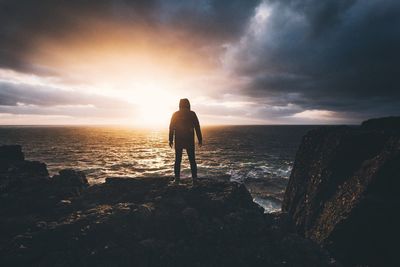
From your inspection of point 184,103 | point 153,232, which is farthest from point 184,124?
point 153,232

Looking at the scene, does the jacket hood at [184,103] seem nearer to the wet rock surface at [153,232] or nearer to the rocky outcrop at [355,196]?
the wet rock surface at [153,232]

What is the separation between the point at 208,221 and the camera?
632cm

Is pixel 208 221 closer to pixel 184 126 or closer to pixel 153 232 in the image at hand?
pixel 153 232

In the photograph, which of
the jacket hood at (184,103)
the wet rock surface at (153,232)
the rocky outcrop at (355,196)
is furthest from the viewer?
the jacket hood at (184,103)

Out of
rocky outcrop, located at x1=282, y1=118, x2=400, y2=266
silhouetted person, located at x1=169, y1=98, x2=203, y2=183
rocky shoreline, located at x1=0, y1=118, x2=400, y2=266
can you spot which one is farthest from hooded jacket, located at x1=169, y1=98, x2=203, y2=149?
rocky outcrop, located at x1=282, y1=118, x2=400, y2=266

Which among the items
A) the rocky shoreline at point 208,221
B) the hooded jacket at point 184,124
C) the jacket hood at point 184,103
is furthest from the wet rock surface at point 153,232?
the jacket hood at point 184,103

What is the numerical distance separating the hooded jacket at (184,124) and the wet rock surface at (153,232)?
168 centimetres

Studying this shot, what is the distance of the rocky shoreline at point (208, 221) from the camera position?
526 cm

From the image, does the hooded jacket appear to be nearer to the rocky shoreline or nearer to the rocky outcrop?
the rocky shoreline

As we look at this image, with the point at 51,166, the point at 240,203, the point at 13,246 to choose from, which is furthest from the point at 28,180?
the point at 51,166

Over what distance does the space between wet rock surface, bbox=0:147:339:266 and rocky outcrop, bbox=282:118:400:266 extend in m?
1.88

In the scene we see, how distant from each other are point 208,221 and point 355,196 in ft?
17.5

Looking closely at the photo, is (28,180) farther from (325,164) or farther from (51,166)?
(51,166)

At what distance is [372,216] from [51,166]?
43.3 meters
